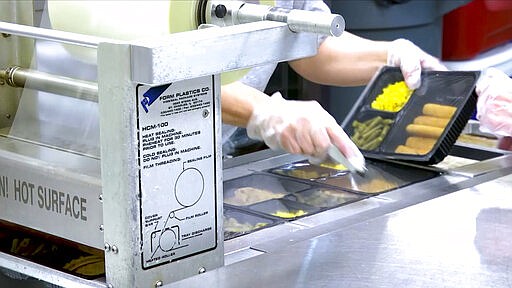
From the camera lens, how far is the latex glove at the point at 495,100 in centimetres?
185

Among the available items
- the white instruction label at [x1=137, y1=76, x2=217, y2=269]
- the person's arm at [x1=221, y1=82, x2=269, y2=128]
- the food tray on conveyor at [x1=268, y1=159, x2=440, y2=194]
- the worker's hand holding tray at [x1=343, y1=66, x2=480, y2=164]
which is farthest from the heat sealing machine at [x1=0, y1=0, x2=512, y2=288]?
the person's arm at [x1=221, y1=82, x2=269, y2=128]

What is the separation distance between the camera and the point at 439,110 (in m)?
1.84

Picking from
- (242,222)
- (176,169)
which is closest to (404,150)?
(242,222)

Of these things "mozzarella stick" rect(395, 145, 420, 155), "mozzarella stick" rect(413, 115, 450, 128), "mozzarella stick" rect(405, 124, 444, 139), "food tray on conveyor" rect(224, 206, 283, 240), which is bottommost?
"food tray on conveyor" rect(224, 206, 283, 240)

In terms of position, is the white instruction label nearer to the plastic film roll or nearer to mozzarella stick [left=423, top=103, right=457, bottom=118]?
the plastic film roll

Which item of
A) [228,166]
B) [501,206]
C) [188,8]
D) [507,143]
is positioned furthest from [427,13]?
[188,8]

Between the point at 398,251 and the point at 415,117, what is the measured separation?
0.69 meters

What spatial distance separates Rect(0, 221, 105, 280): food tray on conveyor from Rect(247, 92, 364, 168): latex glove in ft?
1.87

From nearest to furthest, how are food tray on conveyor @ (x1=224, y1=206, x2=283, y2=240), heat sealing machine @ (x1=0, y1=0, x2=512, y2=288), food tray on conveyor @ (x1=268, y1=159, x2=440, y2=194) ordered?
heat sealing machine @ (x1=0, y1=0, x2=512, y2=288)
food tray on conveyor @ (x1=224, y1=206, x2=283, y2=240)
food tray on conveyor @ (x1=268, y1=159, x2=440, y2=194)

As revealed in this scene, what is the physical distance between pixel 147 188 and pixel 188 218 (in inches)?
3.2

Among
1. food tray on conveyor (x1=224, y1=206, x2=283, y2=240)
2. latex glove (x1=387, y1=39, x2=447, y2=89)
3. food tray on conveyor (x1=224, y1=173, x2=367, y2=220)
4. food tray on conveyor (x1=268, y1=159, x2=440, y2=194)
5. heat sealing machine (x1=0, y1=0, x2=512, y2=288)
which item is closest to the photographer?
heat sealing machine (x1=0, y1=0, x2=512, y2=288)

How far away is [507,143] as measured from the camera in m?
1.93

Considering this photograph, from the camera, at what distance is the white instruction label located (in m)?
1.07

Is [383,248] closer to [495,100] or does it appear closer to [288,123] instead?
[288,123]
